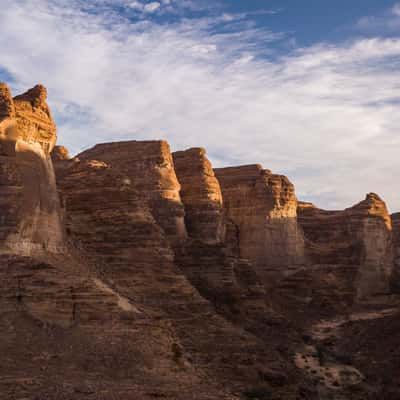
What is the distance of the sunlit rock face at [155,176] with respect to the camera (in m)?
44.8

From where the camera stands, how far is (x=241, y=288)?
139ft

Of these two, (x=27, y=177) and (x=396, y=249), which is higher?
(x=27, y=177)

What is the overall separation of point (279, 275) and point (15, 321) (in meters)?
34.6

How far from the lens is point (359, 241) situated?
206ft

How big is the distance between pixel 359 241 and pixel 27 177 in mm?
41793

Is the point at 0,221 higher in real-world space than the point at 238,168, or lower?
lower

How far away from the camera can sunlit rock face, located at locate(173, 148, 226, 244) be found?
162 feet

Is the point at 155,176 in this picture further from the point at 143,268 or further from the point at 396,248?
the point at 396,248

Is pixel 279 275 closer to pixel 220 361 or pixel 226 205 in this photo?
pixel 226 205

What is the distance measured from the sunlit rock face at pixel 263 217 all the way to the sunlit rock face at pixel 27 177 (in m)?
27.8

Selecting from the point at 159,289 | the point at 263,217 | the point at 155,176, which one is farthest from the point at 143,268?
the point at 263,217

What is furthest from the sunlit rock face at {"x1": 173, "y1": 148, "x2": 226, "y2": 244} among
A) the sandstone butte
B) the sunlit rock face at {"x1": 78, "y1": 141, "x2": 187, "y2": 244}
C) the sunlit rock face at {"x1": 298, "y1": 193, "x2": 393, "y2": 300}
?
the sunlit rock face at {"x1": 298, "y1": 193, "x2": 393, "y2": 300}

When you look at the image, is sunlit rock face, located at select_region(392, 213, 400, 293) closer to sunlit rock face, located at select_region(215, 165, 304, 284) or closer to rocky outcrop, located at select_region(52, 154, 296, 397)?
sunlit rock face, located at select_region(215, 165, 304, 284)

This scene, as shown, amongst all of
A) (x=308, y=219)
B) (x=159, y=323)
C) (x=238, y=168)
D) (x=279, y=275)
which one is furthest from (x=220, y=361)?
(x=308, y=219)
